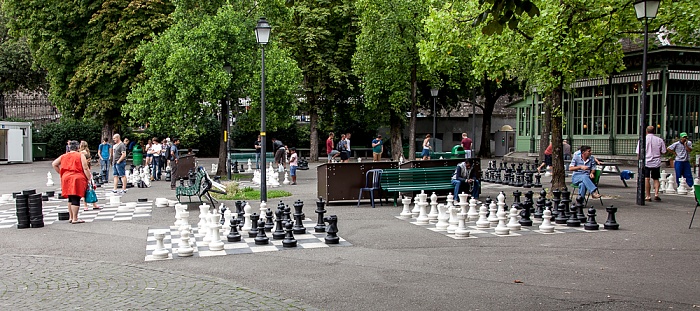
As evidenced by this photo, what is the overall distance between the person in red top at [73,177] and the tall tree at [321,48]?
25373 millimetres

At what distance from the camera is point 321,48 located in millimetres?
40531

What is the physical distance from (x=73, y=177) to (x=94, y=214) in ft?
7.00

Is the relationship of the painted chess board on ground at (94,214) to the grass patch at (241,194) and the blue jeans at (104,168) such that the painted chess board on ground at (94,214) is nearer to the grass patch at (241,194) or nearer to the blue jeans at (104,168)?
the grass patch at (241,194)

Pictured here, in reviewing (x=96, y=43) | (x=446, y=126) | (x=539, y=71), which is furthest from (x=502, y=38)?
(x=446, y=126)

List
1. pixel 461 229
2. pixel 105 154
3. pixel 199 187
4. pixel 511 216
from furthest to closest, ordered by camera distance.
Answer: pixel 105 154, pixel 199 187, pixel 511 216, pixel 461 229

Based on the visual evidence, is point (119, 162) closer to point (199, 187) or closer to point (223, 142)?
point (199, 187)

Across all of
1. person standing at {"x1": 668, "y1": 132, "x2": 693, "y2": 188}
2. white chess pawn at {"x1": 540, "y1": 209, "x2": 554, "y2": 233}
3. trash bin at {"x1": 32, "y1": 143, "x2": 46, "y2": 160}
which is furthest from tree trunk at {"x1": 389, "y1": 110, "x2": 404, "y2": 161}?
white chess pawn at {"x1": 540, "y1": 209, "x2": 554, "y2": 233}

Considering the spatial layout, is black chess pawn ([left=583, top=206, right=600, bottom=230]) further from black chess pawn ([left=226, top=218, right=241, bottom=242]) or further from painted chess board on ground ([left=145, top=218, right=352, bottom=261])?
black chess pawn ([left=226, top=218, right=241, bottom=242])

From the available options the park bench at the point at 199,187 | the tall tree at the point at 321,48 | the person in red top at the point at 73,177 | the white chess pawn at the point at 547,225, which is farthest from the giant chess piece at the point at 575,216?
the tall tree at the point at 321,48

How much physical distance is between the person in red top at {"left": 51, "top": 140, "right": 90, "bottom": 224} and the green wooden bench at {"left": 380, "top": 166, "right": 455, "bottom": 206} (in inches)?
267

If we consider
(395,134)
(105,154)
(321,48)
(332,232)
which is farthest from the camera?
(395,134)

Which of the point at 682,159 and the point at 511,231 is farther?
the point at 682,159

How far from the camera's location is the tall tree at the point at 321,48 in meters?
38.8

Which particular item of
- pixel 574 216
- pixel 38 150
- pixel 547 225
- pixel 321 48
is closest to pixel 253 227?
pixel 547 225
